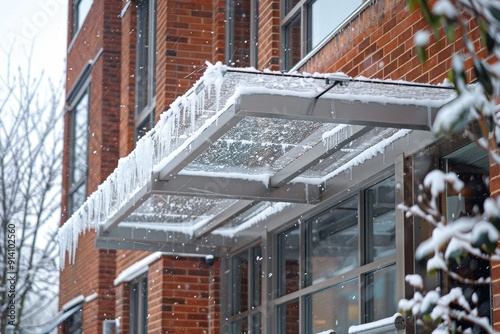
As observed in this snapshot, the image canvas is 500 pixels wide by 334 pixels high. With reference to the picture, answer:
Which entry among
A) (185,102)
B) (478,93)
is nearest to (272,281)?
(185,102)

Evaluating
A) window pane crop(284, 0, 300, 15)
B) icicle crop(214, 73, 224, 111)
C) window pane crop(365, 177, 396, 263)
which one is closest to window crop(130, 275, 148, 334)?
window pane crop(284, 0, 300, 15)

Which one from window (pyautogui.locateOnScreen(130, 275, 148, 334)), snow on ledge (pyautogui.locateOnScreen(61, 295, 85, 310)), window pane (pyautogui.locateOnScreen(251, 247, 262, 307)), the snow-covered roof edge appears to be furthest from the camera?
snow on ledge (pyautogui.locateOnScreen(61, 295, 85, 310))

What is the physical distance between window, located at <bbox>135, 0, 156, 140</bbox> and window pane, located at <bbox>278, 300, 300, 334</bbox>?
397 cm

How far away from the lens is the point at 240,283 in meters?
10.5

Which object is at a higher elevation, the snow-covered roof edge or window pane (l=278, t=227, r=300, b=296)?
the snow-covered roof edge

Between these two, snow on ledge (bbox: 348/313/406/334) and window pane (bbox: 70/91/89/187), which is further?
window pane (bbox: 70/91/89/187)

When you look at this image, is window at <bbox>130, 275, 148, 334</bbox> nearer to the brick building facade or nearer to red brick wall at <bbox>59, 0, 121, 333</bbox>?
the brick building facade

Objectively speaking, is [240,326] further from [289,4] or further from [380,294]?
[380,294]

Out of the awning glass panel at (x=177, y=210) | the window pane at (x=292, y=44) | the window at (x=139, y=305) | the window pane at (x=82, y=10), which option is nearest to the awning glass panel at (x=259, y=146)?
the awning glass panel at (x=177, y=210)

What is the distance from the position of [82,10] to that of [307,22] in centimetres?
1031

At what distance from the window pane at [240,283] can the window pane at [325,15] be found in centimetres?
294

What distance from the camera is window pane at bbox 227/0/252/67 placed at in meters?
10.7

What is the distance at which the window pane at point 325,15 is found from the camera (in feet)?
25.3

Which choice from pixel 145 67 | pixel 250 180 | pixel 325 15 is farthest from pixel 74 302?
pixel 325 15
